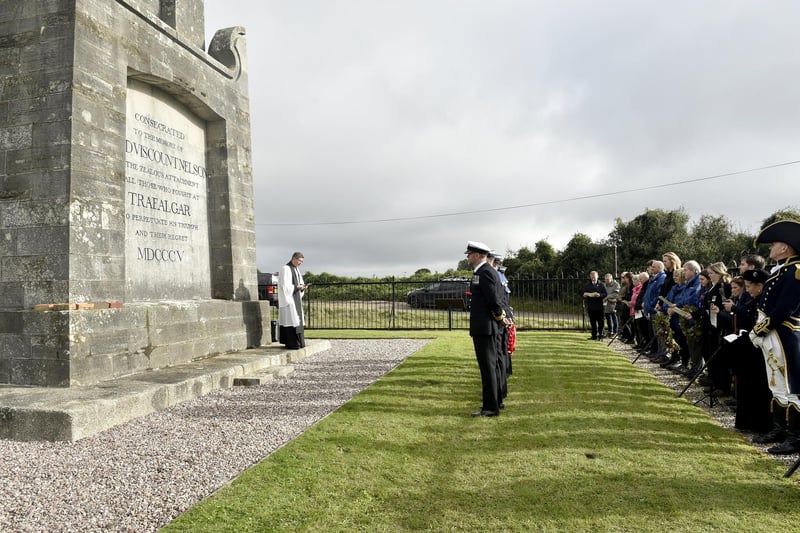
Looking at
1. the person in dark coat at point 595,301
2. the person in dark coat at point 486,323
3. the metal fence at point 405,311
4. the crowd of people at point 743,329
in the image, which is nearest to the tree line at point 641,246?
the metal fence at point 405,311

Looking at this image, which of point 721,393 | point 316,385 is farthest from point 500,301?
point 721,393

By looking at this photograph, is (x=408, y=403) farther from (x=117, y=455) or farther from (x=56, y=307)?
(x=56, y=307)

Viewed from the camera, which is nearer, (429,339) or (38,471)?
(38,471)

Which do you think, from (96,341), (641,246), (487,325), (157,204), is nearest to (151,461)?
(96,341)

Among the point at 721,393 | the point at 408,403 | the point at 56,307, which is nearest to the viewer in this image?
the point at 56,307

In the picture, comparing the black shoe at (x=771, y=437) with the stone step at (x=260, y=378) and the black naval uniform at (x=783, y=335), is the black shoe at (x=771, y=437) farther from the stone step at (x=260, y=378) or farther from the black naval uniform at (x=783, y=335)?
the stone step at (x=260, y=378)

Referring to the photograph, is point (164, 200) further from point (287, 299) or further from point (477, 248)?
point (477, 248)

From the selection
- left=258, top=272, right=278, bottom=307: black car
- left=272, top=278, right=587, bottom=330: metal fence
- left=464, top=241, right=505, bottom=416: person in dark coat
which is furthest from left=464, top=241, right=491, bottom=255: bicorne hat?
left=258, top=272, right=278, bottom=307: black car

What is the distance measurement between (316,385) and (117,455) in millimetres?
3314

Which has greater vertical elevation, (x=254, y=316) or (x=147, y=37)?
(x=147, y=37)

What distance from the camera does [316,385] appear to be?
296 inches

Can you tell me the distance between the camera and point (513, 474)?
156 inches

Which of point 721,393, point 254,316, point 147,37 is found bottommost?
point 721,393

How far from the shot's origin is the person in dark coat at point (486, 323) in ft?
19.1
